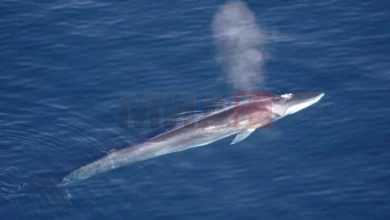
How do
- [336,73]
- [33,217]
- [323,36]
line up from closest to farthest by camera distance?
[33,217]
[336,73]
[323,36]

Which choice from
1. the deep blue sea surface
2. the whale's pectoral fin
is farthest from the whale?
the deep blue sea surface

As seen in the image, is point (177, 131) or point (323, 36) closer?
point (177, 131)

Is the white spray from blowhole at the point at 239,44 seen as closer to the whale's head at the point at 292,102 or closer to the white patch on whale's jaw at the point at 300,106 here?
the whale's head at the point at 292,102

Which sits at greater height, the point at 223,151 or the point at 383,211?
the point at 223,151

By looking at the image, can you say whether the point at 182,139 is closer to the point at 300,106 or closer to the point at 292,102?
the point at 292,102

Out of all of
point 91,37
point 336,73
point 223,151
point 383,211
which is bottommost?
point 383,211

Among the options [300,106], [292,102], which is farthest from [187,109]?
[300,106]

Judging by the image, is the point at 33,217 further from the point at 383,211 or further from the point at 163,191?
the point at 383,211

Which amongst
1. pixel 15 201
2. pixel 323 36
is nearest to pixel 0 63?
pixel 15 201

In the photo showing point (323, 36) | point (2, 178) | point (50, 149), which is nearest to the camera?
point (2, 178)
